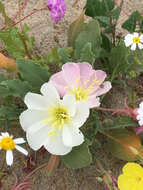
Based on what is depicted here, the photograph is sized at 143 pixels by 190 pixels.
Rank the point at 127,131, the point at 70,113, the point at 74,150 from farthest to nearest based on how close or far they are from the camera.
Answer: the point at 127,131, the point at 74,150, the point at 70,113

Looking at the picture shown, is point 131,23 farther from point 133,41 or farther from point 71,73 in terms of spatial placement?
point 71,73

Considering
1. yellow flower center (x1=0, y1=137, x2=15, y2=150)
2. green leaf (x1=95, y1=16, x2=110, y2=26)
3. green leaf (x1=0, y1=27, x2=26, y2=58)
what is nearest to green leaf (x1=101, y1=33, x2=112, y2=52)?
green leaf (x1=95, y1=16, x2=110, y2=26)

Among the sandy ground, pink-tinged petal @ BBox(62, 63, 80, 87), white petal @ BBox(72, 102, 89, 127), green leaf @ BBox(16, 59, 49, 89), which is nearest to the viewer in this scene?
white petal @ BBox(72, 102, 89, 127)

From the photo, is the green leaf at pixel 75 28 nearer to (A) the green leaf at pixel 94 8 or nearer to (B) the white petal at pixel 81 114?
(A) the green leaf at pixel 94 8

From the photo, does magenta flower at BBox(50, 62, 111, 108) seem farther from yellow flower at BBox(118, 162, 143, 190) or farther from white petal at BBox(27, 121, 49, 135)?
yellow flower at BBox(118, 162, 143, 190)

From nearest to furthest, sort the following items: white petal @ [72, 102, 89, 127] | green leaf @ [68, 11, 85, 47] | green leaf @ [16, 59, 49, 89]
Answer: white petal @ [72, 102, 89, 127], green leaf @ [16, 59, 49, 89], green leaf @ [68, 11, 85, 47]

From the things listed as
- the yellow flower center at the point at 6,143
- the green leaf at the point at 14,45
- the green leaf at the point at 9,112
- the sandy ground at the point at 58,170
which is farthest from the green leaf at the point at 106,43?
the yellow flower center at the point at 6,143

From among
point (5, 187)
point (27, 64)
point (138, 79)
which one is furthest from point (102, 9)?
point (5, 187)

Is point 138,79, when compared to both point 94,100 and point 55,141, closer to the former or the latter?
point 94,100
